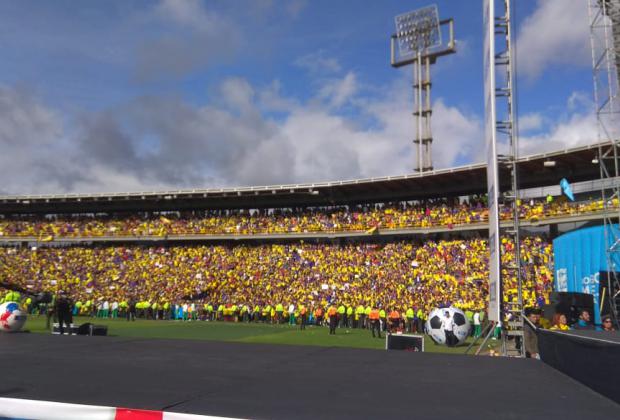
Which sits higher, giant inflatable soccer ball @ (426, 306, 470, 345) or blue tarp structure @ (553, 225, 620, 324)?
blue tarp structure @ (553, 225, 620, 324)

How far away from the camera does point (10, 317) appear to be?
1130 cm

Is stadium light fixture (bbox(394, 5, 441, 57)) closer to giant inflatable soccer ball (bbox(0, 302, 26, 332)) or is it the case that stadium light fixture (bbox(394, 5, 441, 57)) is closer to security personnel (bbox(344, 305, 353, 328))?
security personnel (bbox(344, 305, 353, 328))

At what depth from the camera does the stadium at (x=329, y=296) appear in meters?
4.39

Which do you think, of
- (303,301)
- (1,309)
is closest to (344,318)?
(303,301)

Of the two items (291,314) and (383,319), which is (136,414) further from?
(291,314)

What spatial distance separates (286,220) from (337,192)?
4.96 metres

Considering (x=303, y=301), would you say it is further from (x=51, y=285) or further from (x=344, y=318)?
(x=51, y=285)

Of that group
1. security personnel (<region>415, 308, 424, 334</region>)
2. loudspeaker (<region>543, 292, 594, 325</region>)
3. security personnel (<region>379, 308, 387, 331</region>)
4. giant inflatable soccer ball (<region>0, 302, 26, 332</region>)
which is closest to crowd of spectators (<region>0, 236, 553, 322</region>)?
security personnel (<region>415, 308, 424, 334</region>)

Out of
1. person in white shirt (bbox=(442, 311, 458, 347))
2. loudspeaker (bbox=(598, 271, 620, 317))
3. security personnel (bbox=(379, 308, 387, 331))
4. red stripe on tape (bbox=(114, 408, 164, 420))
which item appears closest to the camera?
red stripe on tape (bbox=(114, 408, 164, 420))

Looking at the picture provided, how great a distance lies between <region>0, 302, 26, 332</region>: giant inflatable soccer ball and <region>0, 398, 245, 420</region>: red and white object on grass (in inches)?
354

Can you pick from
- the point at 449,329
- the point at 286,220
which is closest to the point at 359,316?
the point at 449,329

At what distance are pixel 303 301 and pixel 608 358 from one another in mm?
29371

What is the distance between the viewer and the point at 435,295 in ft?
95.9

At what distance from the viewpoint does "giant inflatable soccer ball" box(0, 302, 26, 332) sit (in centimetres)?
1122
